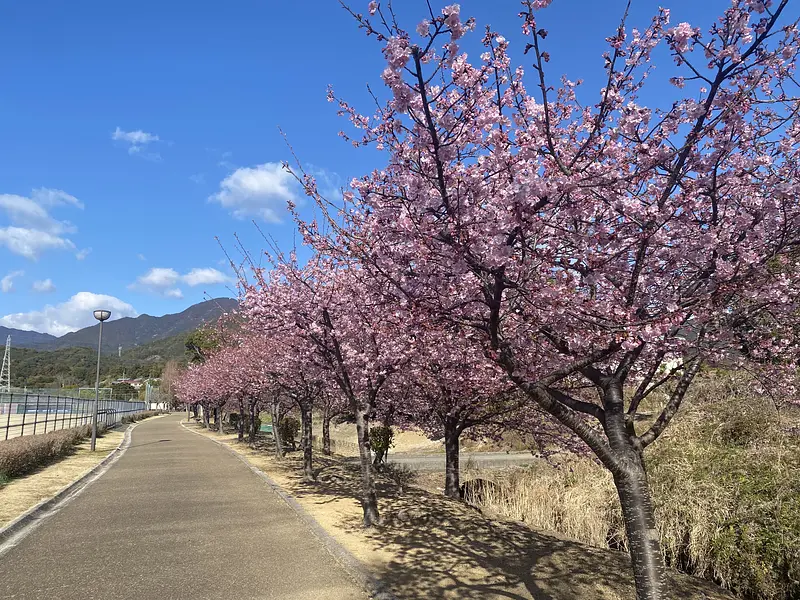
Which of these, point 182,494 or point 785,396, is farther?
point 182,494

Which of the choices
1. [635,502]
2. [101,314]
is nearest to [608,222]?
[635,502]

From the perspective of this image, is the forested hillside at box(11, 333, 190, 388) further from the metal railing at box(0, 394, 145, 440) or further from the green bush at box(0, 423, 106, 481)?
the green bush at box(0, 423, 106, 481)

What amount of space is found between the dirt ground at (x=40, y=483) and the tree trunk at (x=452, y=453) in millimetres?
7431

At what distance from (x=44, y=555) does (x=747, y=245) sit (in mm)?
8465

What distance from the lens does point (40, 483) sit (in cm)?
1239

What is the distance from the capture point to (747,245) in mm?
4273

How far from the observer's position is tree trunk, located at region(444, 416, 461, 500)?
432 inches

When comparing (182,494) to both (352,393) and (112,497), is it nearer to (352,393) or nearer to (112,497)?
(112,497)

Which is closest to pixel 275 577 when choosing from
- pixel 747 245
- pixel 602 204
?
pixel 602 204

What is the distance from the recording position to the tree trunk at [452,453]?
10961 millimetres

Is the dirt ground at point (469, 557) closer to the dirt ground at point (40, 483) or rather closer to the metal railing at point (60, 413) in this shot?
the dirt ground at point (40, 483)

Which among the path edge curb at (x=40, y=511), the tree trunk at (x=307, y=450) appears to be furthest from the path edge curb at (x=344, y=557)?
the path edge curb at (x=40, y=511)

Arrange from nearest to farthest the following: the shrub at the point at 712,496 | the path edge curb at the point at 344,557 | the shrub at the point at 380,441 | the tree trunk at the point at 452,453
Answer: the path edge curb at the point at 344,557 < the shrub at the point at 712,496 < the tree trunk at the point at 452,453 < the shrub at the point at 380,441

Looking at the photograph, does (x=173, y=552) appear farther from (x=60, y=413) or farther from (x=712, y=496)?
(x=60, y=413)
